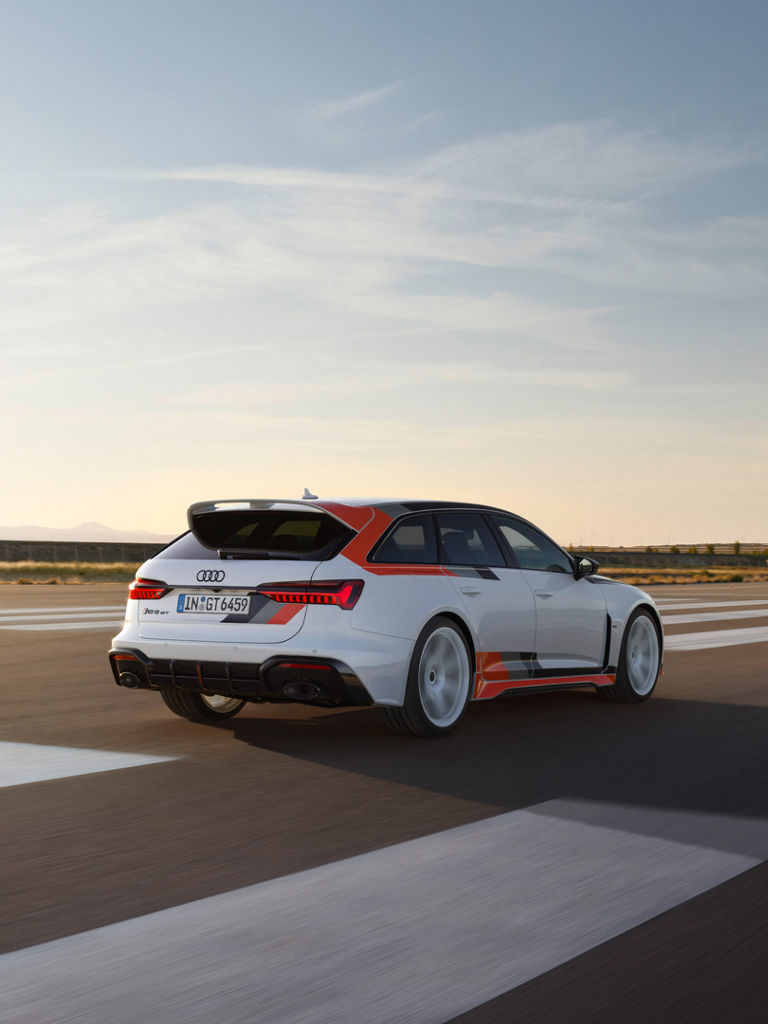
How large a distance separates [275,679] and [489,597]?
1788 millimetres

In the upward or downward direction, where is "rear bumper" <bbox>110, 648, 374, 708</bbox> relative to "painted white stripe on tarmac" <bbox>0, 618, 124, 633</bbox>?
upward

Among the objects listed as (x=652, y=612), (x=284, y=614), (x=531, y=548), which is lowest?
(x=652, y=612)

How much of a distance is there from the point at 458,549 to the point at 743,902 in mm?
4389

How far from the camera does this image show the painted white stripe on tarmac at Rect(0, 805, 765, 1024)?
11.2 feet

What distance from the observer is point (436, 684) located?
8023 mm

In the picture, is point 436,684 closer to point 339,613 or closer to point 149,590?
point 339,613

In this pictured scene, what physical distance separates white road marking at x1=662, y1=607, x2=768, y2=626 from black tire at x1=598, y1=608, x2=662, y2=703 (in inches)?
359

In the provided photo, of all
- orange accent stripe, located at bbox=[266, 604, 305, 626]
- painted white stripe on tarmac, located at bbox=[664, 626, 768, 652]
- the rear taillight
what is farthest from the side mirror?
painted white stripe on tarmac, located at bbox=[664, 626, 768, 652]

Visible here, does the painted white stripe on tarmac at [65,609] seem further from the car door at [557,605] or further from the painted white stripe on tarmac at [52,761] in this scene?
the painted white stripe on tarmac at [52,761]

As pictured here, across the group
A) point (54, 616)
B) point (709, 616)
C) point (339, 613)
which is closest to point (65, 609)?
point (54, 616)

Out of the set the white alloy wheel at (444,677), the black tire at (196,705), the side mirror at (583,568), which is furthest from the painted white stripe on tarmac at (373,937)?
the side mirror at (583,568)

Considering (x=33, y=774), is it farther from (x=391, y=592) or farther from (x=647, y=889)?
(x=647, y=889)

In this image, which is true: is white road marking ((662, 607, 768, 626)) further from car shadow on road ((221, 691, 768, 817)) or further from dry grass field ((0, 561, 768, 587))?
dry grass field ((0, 561, 768, 587))

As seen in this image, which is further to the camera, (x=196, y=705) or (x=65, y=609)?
(x=65, y=609)
